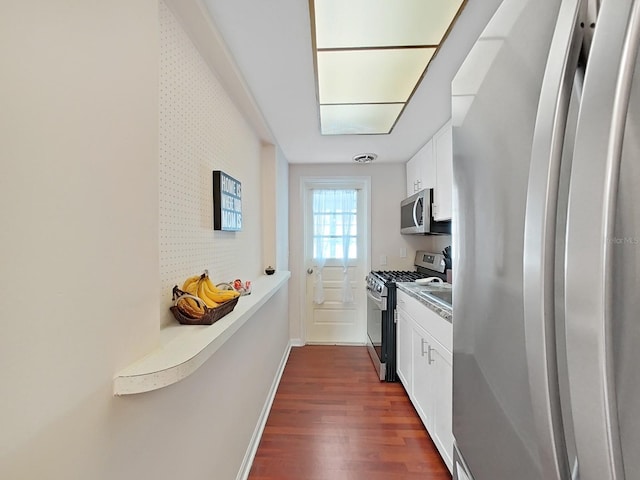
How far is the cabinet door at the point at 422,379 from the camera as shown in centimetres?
195

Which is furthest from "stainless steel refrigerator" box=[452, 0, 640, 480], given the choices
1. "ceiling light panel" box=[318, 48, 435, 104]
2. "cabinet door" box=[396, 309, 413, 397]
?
"cabinet door" box=[396, 309, 413, 397]

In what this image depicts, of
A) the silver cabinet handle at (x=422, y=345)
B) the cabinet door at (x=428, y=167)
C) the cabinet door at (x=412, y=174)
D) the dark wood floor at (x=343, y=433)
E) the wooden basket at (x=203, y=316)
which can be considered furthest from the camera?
the cabinet door at (x=412, y=174)

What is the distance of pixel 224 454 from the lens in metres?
1.41

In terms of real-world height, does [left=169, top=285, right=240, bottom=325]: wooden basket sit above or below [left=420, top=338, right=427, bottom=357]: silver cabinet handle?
above

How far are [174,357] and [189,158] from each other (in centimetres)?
87

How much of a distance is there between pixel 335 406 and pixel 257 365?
0.78 m

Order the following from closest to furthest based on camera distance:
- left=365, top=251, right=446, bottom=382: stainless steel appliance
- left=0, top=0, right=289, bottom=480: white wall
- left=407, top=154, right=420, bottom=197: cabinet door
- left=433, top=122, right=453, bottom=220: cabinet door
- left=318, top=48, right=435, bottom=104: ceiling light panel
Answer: left=0, top=0, right=289, bottom=480: white wall → left=318, top=48, right=435, bottom=104: ceiling light panel → left=433, top=122, right=453, bottom=220: cabinet door → left=365, top=251, right=446, bottom=382: stainless steel appliance → left=407, top=154, right=420, bottom=197: cabinet door

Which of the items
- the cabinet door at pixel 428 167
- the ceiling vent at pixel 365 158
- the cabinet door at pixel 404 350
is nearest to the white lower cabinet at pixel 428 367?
the cabinet door at pixel 404 350

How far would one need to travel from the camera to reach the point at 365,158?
337 cm

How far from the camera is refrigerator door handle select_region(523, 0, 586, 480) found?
1.28 feet

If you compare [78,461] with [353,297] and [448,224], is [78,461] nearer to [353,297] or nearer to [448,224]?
[448,224]

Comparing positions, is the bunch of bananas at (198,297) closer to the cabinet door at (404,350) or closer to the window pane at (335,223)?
the cabinet door at (404,350)

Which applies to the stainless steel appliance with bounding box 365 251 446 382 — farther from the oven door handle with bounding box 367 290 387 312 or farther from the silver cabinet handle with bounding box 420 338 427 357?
the silver cabinet handle with bounding box 420 338 427 357

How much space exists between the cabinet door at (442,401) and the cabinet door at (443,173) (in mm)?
1069
